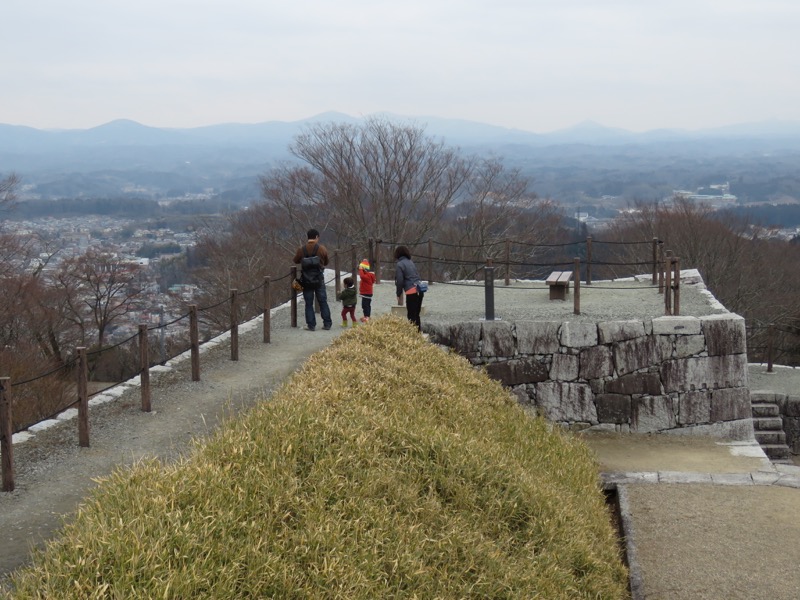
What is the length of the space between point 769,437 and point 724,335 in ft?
10.2

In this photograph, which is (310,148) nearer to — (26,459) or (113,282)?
(113,282)

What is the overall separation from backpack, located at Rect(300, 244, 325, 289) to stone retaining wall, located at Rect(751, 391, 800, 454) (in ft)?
27.2

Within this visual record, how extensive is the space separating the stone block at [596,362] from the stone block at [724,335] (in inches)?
51.2

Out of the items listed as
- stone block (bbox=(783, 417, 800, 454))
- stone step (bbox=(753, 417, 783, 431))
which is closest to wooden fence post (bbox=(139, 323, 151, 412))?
stone step (bbox=(753, 417, 783, 431))

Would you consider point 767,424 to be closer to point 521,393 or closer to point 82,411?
point 521,393

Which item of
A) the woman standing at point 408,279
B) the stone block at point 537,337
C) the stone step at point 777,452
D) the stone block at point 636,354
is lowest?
the stone step at point 777,452

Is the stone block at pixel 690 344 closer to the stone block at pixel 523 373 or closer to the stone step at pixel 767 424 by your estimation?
the stone block at pixel 523 373

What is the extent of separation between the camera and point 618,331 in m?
11.4

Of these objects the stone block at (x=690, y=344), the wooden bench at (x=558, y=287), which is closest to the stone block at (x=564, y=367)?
the stone block at (x=690, y=344)

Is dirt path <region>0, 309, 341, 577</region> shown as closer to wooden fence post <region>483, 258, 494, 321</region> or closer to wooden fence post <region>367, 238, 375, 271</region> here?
wooden fence post <region>483, 258, 494, 321</region>

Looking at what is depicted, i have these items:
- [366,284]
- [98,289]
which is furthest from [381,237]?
[366,284]

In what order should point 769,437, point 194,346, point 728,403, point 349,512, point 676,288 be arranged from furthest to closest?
1. point 769,437
2. point 676,288
3. point 728,403
4. point 194,346
5. point 349,512

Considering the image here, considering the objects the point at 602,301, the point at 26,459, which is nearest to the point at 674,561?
the point at 26,459

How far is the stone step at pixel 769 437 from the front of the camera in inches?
530
